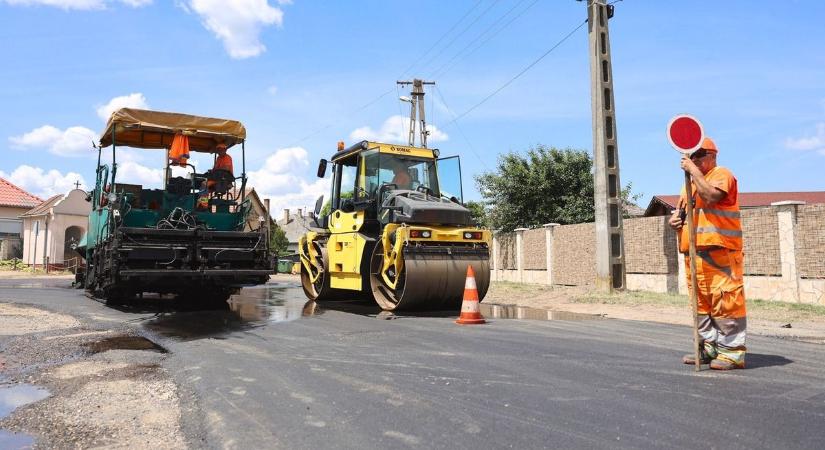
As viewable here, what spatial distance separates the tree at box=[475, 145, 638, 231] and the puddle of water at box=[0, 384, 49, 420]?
18968mm

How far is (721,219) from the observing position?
15.4 feet

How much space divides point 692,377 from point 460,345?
7.63ft

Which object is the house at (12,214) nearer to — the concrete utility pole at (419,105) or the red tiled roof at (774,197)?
the concrete utility pole at (419,105)

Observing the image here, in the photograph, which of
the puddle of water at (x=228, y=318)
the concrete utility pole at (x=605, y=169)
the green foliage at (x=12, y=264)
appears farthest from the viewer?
the green foliage at (x=12, y=264)

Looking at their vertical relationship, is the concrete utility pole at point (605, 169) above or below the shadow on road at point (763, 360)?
above

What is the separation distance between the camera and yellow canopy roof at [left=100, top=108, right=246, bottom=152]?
10.4 metres

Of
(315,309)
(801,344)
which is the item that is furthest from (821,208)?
(315,309)

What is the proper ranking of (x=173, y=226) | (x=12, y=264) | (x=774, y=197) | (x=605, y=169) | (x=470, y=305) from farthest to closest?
(x=774, y=197)
(x=12, y=264)
(x=605, y=169)
(x=173, y=226)
(x=470, y=305)

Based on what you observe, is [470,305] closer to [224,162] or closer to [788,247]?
[224,162]

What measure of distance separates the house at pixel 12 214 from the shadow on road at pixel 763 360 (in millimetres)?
39212

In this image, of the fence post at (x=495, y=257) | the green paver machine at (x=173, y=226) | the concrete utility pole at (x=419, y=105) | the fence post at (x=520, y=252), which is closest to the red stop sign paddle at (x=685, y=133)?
the green paver machine at (x=173, y=226)

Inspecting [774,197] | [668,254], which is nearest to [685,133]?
[668,254]

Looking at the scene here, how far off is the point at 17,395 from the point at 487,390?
3421mm

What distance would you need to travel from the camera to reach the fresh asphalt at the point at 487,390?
3.22 m
